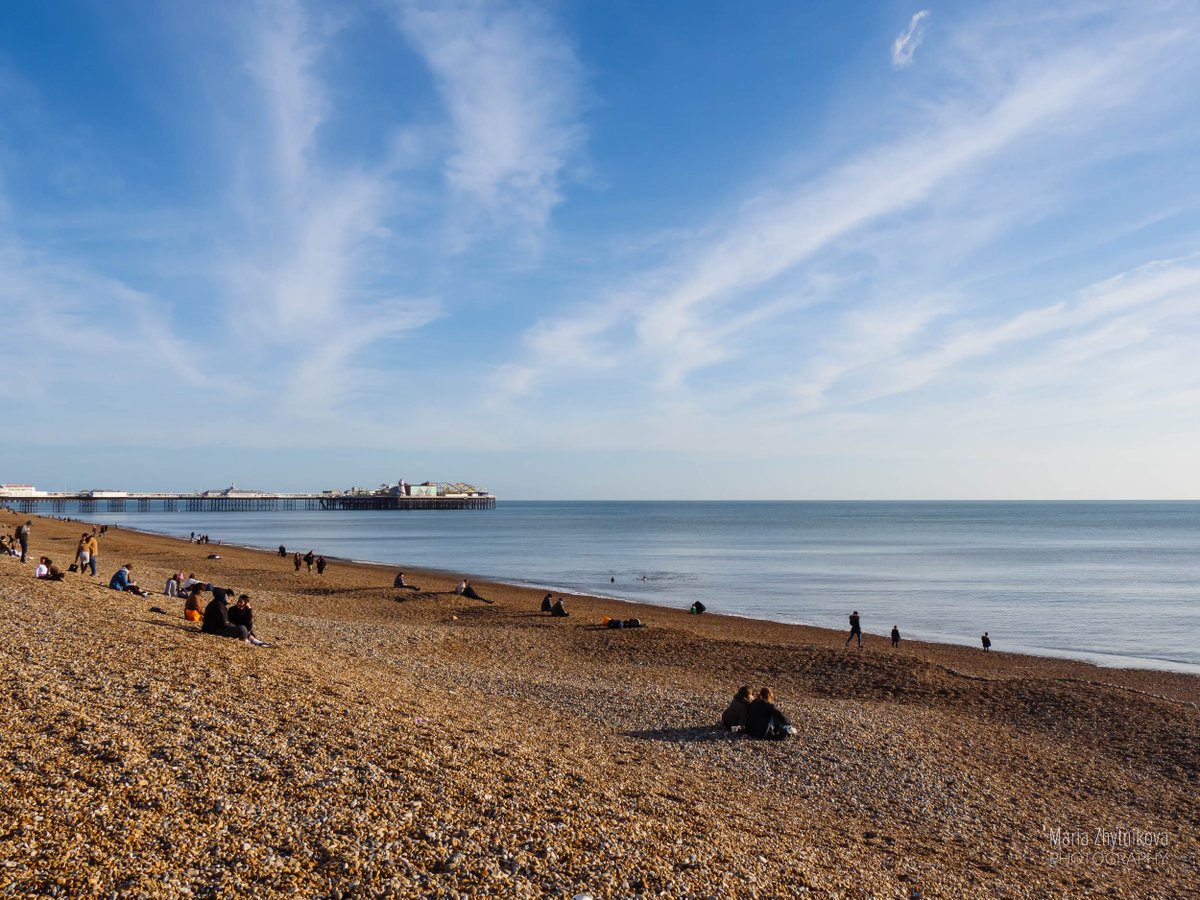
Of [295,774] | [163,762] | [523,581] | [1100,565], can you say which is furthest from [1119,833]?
[1100,565]

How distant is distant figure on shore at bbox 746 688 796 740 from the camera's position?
13.0m

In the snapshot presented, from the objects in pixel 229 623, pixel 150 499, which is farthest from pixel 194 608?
pixel 150 499

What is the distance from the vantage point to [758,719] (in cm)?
1309

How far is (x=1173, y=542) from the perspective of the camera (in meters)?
87.9

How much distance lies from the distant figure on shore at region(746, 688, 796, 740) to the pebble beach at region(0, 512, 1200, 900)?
0.93 ft

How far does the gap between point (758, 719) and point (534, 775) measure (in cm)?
512

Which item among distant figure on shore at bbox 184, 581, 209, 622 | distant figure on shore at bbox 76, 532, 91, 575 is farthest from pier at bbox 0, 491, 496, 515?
distant figure on shore at bbox 184, 581, 209, 622

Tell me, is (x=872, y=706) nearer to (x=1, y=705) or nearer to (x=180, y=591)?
(x=1, y=705)

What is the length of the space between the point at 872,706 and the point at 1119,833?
6.23 m

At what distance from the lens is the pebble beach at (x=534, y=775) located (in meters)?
6.54

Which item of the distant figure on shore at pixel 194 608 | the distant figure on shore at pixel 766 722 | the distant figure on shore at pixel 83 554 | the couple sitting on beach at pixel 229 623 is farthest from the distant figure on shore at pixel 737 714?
the distant figure on shore at pixel 83 554

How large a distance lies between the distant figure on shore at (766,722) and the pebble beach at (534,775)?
28cm

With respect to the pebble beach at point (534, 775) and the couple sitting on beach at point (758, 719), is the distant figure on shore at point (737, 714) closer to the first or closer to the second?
Answer: the couple sitting on beach at point (758, 719)

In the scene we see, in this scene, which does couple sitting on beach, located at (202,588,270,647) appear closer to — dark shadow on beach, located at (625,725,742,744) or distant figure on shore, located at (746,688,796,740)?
dark shadow on beach, located at (625,725,742,744)
